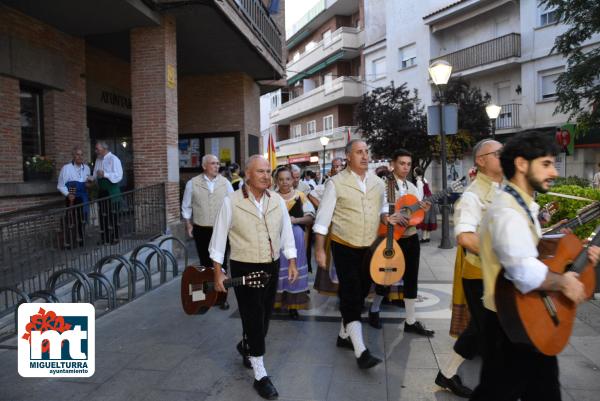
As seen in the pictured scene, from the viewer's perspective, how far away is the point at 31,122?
9.84 meters

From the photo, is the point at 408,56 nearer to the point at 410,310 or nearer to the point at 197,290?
the point at 410,310

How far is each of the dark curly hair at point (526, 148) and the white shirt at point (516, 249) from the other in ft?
0.95

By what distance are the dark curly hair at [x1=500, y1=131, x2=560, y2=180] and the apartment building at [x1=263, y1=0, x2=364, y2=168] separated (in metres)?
29.5

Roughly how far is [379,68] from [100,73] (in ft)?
77.2

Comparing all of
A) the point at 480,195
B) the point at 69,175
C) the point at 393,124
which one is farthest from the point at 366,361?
the point at 393,124

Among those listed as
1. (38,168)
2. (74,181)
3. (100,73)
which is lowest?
(74,181)

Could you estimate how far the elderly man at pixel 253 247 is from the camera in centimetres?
382

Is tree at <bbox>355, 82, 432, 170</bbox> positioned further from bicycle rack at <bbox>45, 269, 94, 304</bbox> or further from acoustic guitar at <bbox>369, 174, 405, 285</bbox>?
bicycle rack at <bbox>45, 269, 94, 304</bbox>

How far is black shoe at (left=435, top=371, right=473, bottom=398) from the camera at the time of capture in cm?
367

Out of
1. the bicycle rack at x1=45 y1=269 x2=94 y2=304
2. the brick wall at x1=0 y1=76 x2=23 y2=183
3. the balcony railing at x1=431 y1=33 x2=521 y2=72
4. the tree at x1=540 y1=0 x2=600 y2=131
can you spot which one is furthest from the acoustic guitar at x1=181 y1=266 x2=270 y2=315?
the balcony railing at x1=431 y1=33 x2=521 y2=72

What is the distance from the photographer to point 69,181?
9.02 meters

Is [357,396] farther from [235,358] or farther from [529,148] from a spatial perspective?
[529,148]

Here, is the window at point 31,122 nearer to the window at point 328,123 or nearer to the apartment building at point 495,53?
the apartment building at point 495,53

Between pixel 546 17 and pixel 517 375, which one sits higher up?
pixel 546 17
